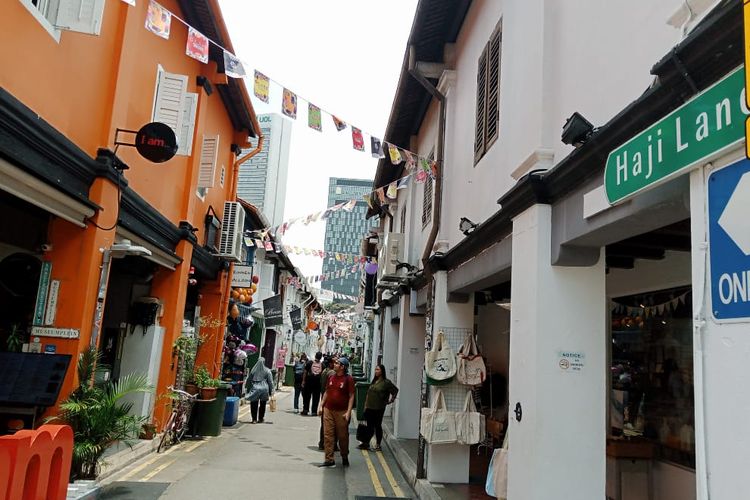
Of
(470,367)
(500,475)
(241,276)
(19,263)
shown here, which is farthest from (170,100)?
(241,276)

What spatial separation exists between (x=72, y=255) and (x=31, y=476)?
3294 mm

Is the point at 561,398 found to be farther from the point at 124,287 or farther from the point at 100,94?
the point at 124,287

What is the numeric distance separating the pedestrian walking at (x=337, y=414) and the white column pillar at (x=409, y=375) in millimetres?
2495

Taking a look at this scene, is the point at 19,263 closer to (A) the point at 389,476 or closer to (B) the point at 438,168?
(B) the point at 438,168

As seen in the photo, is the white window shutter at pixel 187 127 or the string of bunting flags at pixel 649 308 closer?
the string of bunting flags at pixel 649 308

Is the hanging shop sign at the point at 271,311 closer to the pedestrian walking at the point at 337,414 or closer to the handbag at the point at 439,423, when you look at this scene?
the pedestrian walking at the point at 337,414

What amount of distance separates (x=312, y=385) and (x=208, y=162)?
7928 mm

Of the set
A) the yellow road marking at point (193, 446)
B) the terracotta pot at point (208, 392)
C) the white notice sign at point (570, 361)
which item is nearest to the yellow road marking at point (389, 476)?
the yellow road marking at point (193, 446)

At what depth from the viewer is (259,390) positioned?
14.9 meters

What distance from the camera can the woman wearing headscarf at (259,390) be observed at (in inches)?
585

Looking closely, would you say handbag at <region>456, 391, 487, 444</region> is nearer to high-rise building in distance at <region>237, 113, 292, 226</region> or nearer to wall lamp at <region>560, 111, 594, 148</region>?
wall lamp at <region>560, 111, 594, 148</region>

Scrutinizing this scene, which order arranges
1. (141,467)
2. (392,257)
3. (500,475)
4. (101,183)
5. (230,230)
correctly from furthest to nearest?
(230,230) < (392,257) < (141,467) < (101,183) < (500,475)

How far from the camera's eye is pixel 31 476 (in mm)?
4289

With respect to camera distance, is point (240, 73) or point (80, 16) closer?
point (80, 16)
